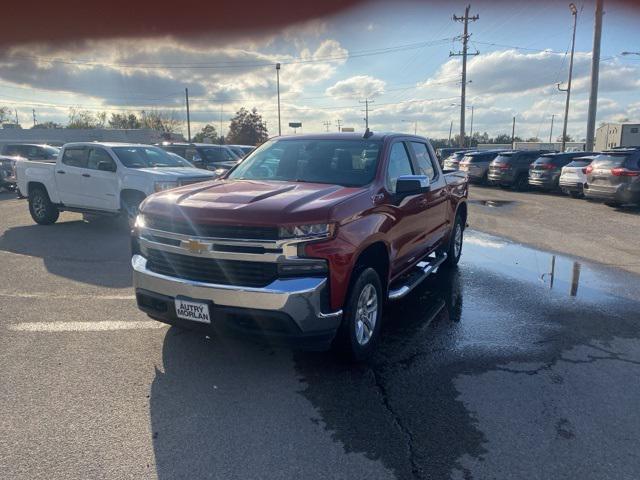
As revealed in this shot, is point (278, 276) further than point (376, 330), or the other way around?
point (376, 330)

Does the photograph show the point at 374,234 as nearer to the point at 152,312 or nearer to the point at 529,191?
the point at 152,312

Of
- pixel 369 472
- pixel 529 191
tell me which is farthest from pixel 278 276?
pixel 529 191

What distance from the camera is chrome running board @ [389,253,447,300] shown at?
15.7ft

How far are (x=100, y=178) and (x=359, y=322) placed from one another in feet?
25.2

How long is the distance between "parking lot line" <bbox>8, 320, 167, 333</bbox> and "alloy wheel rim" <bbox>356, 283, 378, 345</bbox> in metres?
2.06

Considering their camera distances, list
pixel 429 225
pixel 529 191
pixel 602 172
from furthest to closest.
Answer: pixel 529 191, pixel 602 172, pixel 429 225

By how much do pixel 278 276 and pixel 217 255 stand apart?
49cm

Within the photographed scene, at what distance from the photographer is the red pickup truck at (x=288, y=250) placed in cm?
353

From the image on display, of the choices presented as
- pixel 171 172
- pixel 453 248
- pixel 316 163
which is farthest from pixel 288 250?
pixel 171 172

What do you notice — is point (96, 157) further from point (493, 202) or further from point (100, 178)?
point (493, 202)

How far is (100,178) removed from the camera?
981 centimetres

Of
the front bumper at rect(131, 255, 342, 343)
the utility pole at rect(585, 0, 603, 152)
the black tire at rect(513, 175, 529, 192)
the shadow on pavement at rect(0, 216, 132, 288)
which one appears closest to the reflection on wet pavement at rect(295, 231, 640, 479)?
the front bumper at rect(131, 255, 342, 343)

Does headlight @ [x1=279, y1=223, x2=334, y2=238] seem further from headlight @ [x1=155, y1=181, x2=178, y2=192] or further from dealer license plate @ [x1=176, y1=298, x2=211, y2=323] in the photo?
headlight @ [x1=155, y1=181, x2=178, y2=192]

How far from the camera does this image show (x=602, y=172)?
1406 cm
